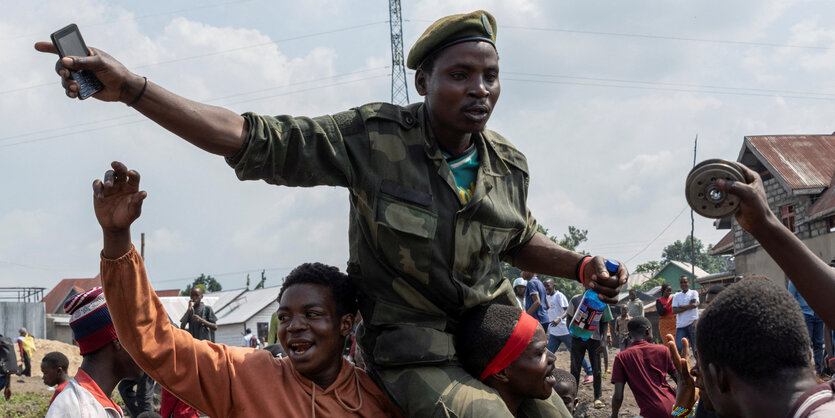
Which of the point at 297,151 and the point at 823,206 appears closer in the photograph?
the point at 297,151

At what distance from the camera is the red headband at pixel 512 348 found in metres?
3.14

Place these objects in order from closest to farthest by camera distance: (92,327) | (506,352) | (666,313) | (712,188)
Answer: (712,188)
(506,352)
(92,327)
(666,313)

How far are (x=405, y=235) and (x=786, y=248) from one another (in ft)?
4.55

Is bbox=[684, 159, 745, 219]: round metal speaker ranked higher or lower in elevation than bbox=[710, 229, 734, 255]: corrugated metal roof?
lower

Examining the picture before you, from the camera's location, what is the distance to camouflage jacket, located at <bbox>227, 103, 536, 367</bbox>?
9.52 ft

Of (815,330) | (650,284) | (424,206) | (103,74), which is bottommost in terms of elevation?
(815,330)

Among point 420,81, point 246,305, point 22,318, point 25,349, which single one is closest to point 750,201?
point 420,81

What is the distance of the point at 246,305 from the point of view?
169 ft

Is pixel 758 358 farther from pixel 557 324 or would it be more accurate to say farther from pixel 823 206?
pixel 823 206

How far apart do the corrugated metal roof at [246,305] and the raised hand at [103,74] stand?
46423 mm

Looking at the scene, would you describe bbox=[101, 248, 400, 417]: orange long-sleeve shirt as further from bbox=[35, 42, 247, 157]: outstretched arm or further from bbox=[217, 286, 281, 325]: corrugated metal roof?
bbox=[217, 286, 281, 325]: corrugated metal roof

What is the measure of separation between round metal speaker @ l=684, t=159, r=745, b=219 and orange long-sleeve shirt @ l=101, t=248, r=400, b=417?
4.92 feet

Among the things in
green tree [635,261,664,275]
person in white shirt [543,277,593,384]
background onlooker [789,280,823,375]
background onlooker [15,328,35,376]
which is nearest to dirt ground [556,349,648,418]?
person in white shirt [543,277,593,384]

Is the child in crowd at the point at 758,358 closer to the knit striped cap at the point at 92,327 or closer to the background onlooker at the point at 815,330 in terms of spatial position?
the knit striped cap at the point at 92,327
